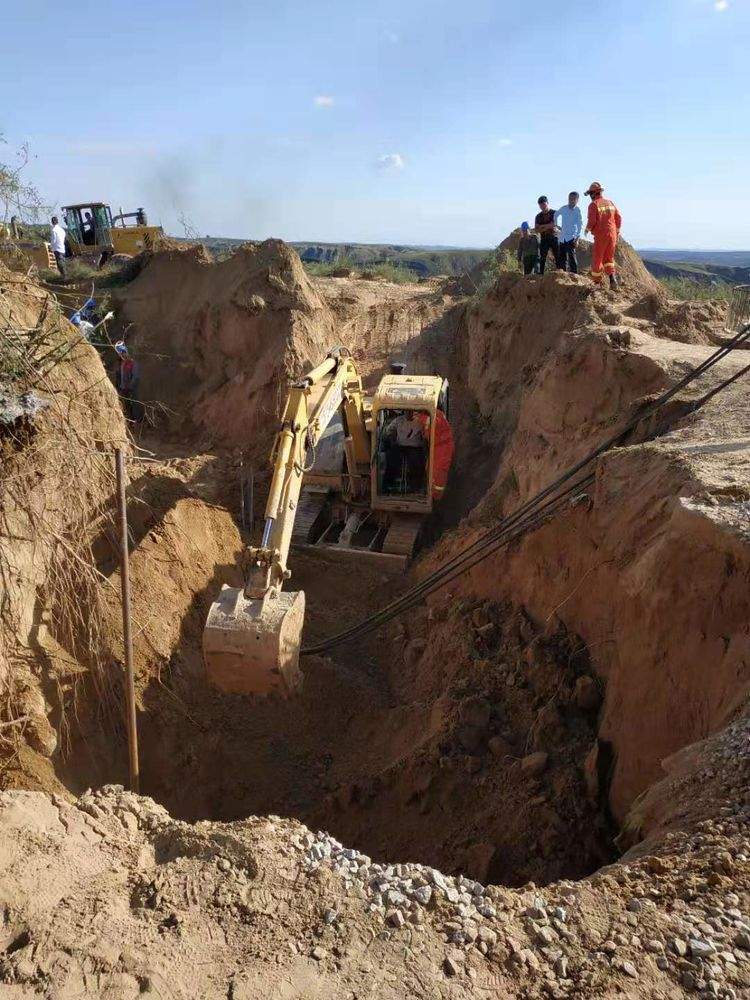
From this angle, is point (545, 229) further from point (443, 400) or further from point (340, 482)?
point (340, 482)

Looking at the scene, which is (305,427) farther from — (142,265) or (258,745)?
(142,265)

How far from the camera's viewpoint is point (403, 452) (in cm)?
1162

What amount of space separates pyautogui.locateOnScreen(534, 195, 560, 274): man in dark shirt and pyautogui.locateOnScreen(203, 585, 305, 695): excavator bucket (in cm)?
1032

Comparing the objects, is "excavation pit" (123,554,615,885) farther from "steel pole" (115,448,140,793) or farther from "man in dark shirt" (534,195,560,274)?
"man in dark shirt" (534,195,560,274)

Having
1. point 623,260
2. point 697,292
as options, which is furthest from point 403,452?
point 623,260

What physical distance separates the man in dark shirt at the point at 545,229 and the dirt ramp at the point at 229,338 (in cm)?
475

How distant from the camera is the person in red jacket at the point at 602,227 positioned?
1284cm

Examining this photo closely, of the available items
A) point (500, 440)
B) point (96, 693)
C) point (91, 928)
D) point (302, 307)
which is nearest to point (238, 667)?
point (96, 693)

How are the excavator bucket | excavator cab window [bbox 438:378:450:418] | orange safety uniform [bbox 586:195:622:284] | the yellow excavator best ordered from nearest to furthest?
the excavator bucket, the yellow excavator, excavator cab window [bbox 438:378:450:418], orange safety uniform [bbox 586:195:622:284]

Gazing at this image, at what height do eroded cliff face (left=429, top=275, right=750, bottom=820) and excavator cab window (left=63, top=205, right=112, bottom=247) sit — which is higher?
excavator cab window (left=63, top=205, right=112, bottom=247)

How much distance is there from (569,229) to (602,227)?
1.36 meters

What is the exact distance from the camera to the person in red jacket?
12844 mm

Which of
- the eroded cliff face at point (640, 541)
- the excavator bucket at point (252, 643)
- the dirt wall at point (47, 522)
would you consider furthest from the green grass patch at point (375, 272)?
the excavator bucket at point (252, 643)

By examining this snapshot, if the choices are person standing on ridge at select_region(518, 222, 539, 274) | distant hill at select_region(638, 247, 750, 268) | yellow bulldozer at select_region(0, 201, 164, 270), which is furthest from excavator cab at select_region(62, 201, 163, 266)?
distant hill at select_region(638, 247, 750, 268)
